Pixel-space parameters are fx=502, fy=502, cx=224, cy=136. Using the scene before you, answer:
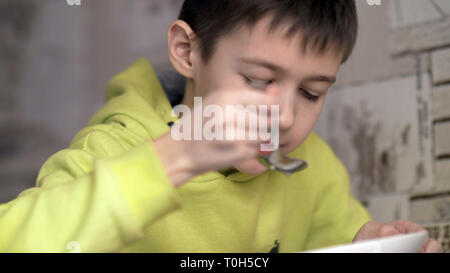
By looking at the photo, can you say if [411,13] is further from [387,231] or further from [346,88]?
[387,231]

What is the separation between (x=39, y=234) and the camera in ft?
1.57

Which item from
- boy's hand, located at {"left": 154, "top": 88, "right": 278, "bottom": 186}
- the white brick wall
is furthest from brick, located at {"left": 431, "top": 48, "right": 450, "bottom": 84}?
boy's hand, located at {"left": 154, "top": 88, "right": 278, "bottom": 186}

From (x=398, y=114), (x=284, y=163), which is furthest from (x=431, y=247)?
(x=398, y=114)

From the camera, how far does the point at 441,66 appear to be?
883 millimetres

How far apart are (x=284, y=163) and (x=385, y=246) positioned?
0.59ft

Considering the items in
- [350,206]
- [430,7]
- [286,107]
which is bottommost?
[350,206]

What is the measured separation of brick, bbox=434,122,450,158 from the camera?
89cm

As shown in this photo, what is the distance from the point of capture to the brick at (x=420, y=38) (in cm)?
87

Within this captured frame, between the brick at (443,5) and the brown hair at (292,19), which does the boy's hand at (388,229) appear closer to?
the brown hair at (292,19)

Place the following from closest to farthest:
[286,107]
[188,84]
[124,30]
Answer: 1. [286,107]
2. [188,84]
3. [124,30]

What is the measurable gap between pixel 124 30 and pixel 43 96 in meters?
0.32

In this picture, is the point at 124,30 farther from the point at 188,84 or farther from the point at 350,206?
the point at 350,206

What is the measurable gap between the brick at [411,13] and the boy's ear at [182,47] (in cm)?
40
